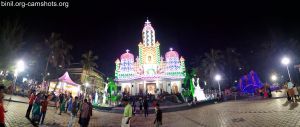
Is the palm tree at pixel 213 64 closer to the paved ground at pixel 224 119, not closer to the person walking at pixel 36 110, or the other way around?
the paved ground at pixel 224 119

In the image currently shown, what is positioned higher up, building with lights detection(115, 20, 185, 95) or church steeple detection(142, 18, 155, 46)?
church steeple detection(142, 18, 155, 46)

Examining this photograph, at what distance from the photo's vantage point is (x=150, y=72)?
50.0 metres

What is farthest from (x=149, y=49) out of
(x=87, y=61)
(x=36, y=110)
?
(x=36, y=110)

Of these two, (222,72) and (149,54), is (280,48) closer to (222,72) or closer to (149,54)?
(222,72)

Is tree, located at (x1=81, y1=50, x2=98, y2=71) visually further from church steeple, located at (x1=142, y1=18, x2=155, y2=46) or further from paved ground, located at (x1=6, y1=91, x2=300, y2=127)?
paved ground, located at (x1=6, y1=91, x2=300, y2=127)

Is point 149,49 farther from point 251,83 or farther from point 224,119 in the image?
point 224,119

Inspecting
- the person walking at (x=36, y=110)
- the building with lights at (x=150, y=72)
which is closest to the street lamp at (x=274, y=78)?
the building with lights at (x=150, y=72)

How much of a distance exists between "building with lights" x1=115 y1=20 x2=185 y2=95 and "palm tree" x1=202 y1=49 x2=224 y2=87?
6.70 metres

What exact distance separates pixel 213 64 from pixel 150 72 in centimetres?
1649

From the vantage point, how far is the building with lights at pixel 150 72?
163 ft

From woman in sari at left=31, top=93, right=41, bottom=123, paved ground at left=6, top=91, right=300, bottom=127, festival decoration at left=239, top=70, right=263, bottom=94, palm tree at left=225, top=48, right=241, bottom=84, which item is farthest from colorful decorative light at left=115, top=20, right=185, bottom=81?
woman in sari at left=31, top=93, right=41, bottom=123

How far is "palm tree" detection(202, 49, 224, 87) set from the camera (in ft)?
167

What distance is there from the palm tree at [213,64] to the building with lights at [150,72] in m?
6.70

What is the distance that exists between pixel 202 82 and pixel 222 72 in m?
8.20
